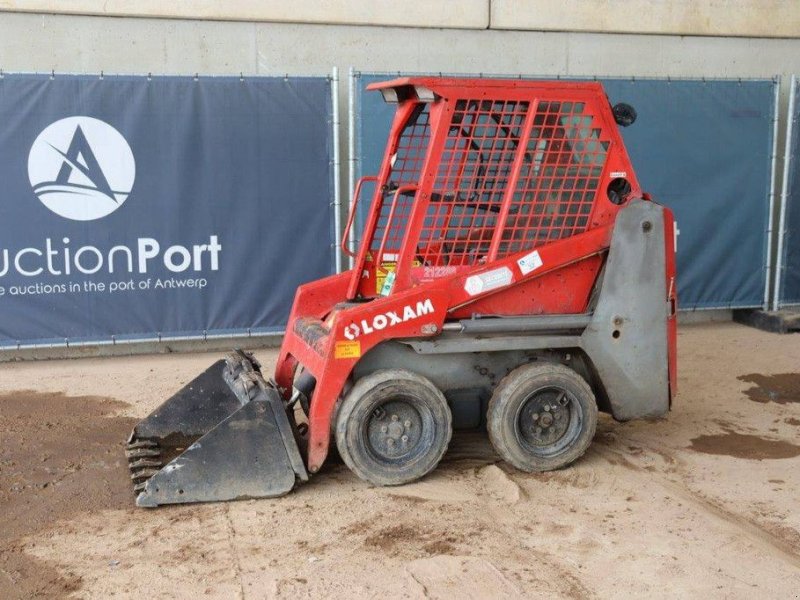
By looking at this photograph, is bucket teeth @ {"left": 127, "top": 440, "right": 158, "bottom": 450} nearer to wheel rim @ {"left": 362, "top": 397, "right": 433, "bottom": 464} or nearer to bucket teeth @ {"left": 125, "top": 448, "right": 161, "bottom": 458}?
bucket teeth @ {"left": 125, "top": 448, "right": 161, "bottom": 458}

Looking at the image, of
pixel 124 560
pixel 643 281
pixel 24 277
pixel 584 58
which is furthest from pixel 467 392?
pixel 584 58

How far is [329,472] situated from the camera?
17.6ft

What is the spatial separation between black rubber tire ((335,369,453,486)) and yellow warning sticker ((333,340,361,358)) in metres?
0.16

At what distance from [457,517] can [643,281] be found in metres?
1.77

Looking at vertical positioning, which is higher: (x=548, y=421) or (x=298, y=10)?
(x=298, y=10)

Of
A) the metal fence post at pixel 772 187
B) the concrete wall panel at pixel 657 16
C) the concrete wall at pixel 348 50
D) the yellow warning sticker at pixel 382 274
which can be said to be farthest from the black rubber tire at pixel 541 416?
the metal fence post at pixel 772 187

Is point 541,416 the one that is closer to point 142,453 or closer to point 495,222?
point 495,222

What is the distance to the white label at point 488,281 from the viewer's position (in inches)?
206

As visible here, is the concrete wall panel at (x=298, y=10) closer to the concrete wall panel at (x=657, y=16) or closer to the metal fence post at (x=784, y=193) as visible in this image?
the concrete wall panel at (x=657, y=16)

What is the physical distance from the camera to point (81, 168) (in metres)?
8.02

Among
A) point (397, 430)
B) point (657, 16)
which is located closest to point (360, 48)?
point (657, 16)

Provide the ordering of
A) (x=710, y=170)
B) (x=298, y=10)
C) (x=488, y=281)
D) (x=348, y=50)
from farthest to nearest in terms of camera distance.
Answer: (x=710, y=170) → (x=348, y=50) → (x=298, y=10) → (x=488, y=281)

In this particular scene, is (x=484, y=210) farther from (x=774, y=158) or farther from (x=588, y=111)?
(x=774, y=158)

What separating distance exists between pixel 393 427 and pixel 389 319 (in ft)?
1.95
